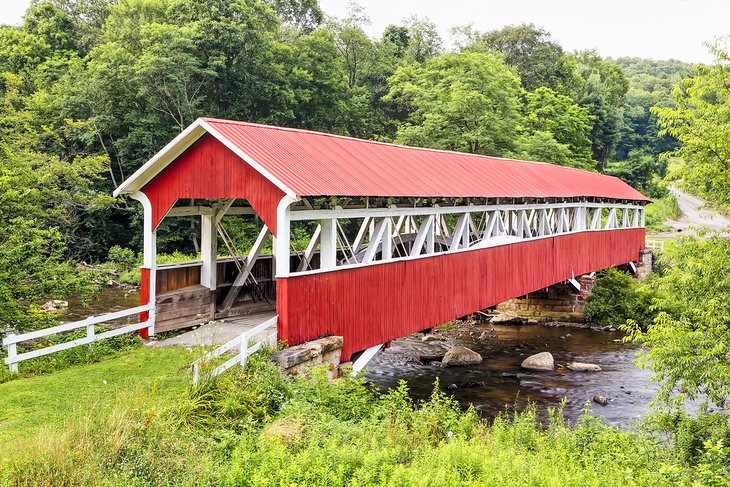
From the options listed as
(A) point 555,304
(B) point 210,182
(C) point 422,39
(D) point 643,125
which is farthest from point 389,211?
(D) point 643,125

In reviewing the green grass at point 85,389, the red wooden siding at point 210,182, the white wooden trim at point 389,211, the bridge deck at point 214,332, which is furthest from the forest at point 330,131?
the white wooden trim at point 389,211

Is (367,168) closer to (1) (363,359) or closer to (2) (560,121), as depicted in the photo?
(1) (363,359)

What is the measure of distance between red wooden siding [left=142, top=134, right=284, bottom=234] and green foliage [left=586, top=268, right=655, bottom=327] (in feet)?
59.2

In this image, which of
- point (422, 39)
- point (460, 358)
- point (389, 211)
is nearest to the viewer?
point (389, 211)

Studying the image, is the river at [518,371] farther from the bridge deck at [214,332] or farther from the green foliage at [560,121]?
the green foliage at [560,121]

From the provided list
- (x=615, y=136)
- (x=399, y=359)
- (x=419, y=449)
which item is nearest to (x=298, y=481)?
(x=419, y=449)

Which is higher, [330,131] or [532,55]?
[532,55]

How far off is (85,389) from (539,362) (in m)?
13.0

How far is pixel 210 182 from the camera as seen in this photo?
1179cm

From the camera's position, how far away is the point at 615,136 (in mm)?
58938

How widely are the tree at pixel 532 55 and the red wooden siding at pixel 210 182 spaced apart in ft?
152

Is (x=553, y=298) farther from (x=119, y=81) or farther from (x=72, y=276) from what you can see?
(x=119, y=81)

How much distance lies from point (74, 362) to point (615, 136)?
2217 inches

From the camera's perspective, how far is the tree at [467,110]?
1302 inches
